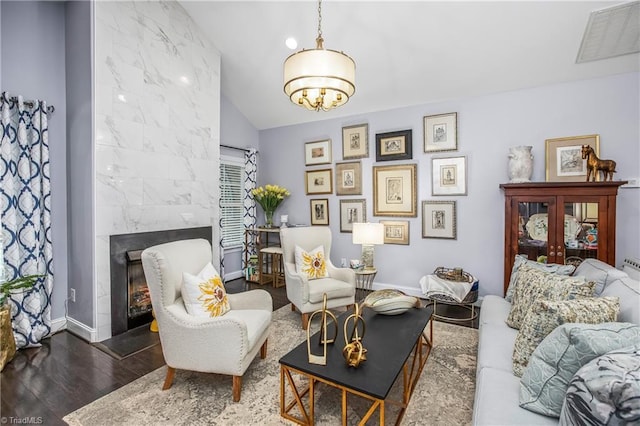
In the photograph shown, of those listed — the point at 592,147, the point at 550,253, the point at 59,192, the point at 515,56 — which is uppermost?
the point at 515,56

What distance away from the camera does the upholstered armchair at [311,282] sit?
10.5 ft

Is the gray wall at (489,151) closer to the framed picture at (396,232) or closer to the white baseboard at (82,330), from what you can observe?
the framed picture at (396,232)

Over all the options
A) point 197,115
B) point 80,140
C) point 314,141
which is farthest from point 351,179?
point 80,140

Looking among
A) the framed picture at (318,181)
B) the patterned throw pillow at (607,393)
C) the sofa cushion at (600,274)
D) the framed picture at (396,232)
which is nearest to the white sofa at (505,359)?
the sofa cushion at (600,274)

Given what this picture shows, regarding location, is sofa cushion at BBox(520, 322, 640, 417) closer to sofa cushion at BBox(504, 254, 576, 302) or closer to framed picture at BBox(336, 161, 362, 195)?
sofa cushion at BBox(504, 254, 576, 302)

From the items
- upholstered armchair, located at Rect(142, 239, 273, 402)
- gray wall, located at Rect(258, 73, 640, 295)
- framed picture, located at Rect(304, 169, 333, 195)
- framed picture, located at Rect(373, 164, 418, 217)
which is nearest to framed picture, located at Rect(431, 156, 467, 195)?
gray wall, located at Rect(258, 73, 640, 295)

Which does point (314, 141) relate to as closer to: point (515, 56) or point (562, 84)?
point (515, 56)

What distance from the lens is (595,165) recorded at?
305 centimetres

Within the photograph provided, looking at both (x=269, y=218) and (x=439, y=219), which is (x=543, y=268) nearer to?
(x=439, y=219)

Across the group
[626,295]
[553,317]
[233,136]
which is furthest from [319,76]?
[233,136]

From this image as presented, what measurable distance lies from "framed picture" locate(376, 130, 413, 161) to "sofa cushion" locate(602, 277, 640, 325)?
275 cm

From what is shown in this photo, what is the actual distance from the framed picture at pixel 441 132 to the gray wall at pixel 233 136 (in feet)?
9.90

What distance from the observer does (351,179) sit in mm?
4730

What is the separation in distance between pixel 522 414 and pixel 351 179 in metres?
3.72
